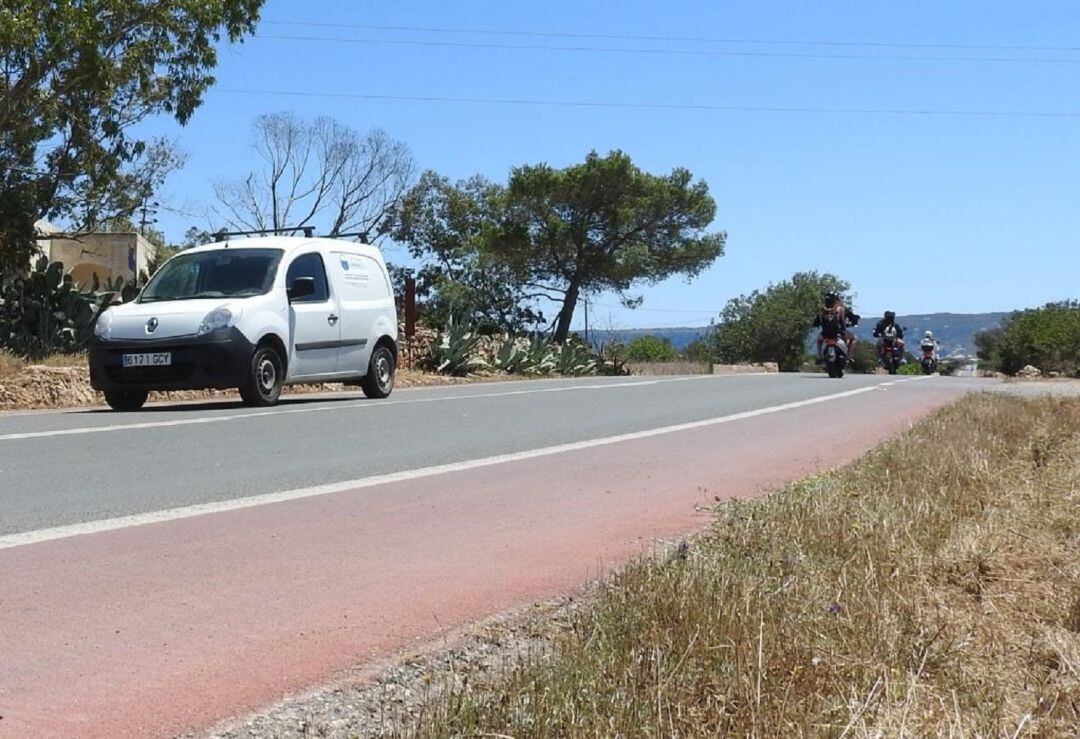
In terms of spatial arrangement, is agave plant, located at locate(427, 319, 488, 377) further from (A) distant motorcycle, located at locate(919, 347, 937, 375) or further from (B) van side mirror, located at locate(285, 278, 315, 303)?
(A) distant motorcycle, located at locate(919, 347, 937, 375)

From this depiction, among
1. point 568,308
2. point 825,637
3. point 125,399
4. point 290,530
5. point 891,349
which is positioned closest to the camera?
point 825,637

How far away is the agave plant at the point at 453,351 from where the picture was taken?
79.4 ft

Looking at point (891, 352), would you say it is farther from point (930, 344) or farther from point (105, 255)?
point (105, 255)

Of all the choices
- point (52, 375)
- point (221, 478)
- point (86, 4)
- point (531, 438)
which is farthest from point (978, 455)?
point (86, 4)

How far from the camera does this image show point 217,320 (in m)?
13.5

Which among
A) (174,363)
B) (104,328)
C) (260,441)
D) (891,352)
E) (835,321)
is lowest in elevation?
(260,441)

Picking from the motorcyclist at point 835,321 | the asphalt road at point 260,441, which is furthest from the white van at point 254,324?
the motorcyclist at point 835,321

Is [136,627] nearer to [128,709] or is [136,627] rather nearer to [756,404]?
[128,709]

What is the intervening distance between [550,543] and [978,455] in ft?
11.6

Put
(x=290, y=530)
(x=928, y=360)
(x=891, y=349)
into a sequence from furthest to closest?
(x=928, y=360) < (x=891, y=349) < (x=290, y=530)

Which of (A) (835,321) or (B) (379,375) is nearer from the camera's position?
(B) (379,375)

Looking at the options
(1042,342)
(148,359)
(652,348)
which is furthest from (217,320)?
(1042,342)

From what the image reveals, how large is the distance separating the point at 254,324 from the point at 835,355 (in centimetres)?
1551

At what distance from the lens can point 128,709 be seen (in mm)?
3262
